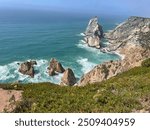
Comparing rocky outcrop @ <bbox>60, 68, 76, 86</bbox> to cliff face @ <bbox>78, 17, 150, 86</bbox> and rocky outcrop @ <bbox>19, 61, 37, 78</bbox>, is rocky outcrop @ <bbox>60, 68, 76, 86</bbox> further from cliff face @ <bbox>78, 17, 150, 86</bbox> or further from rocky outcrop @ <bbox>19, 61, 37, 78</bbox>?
rocky outcrop @ <bbox>19, 61, 37, 78</bbox>

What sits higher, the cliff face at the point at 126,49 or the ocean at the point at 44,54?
the cliff face at the point at 126,49

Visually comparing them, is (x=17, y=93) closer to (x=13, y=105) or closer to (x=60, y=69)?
(x=13, y=105)

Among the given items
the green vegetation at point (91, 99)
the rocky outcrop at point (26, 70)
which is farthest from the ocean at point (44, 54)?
the green vegetation at point (91, 99)

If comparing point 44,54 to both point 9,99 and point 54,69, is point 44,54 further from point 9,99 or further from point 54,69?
point 9,99

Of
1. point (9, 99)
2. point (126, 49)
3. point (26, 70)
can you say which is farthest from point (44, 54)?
point (9, 99)

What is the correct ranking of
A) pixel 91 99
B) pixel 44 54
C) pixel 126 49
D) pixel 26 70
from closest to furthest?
pixel 91 99 < pixel 26 70 < pixel 126 49 < pixel 44 54

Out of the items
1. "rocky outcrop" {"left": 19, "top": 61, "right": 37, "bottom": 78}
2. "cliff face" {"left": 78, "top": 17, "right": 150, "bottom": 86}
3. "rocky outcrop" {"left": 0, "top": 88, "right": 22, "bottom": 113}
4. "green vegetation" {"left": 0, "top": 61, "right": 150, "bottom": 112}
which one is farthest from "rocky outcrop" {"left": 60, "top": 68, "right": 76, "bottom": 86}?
"green vegetation" {"left": 0, "top": 61, "right": 150, "bottom": 112}

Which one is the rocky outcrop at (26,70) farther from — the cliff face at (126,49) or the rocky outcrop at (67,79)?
the cliff face at (126,49)

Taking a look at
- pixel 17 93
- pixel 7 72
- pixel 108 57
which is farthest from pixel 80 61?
pixel 17 93

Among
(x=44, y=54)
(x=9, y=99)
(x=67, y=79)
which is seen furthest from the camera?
(x=44, y=54)
